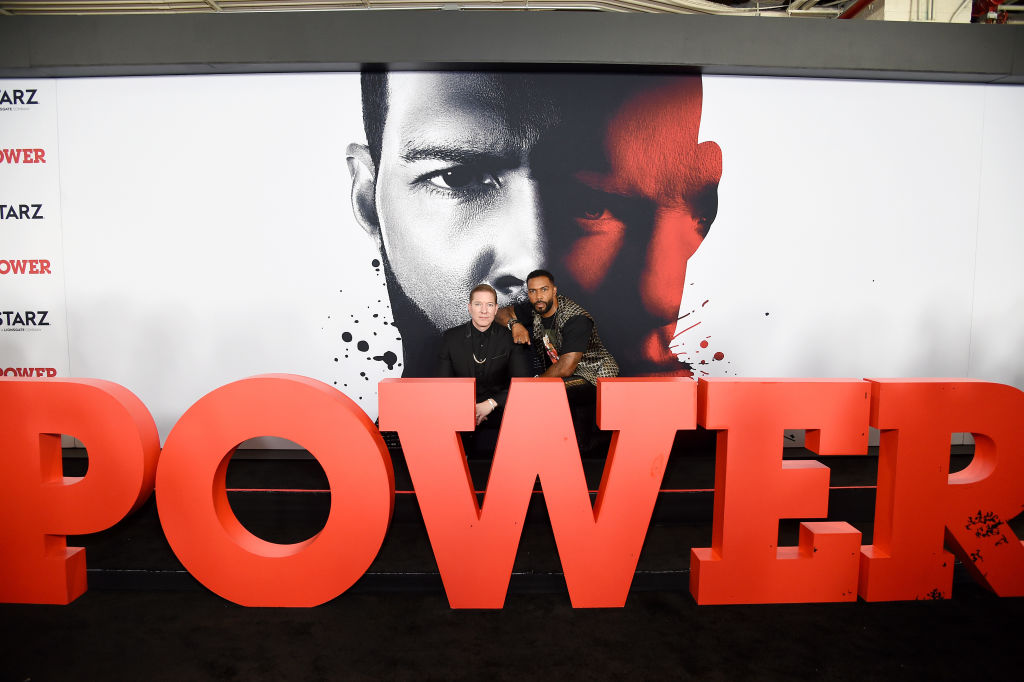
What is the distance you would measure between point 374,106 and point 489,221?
1.19m

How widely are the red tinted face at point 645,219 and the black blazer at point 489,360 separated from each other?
3.69 feet

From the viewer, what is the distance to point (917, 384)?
6.94 feet

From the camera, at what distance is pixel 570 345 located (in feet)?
11.5

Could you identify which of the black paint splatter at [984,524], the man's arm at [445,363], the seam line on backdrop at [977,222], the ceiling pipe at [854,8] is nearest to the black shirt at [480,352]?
the man's arm at [445,363]

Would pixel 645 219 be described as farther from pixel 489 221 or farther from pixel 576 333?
pixel 576 333

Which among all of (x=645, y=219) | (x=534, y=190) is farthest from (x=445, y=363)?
(x=645, y=219)

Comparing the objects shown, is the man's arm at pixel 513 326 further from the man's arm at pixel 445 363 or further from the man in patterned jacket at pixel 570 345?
the man's arm at pixel 445 363

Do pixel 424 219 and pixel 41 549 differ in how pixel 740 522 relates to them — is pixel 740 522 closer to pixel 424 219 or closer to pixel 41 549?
pixel 41 549

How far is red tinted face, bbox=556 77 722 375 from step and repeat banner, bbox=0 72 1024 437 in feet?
0.06

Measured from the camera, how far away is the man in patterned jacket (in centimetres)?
346

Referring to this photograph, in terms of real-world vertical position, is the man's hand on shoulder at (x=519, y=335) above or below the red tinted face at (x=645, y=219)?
below

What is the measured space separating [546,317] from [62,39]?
3.87m

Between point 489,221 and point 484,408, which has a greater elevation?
point 489,221

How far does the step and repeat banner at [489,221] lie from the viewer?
13.7 ft
